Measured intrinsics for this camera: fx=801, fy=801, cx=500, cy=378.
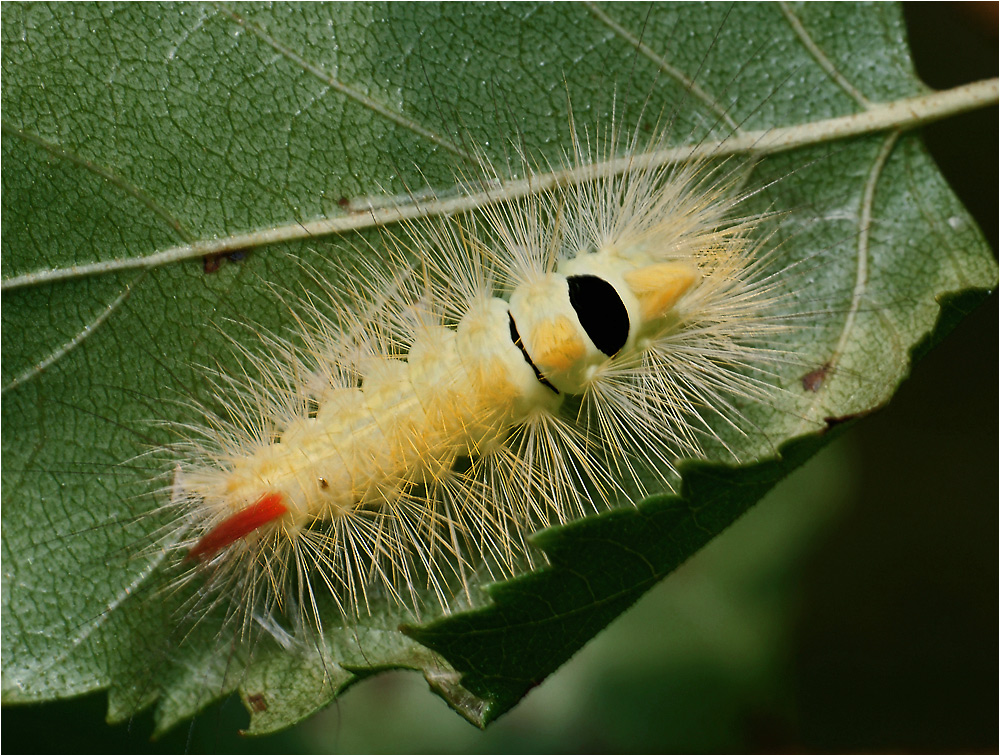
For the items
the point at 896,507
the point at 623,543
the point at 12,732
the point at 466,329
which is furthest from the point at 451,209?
the point at 12,732

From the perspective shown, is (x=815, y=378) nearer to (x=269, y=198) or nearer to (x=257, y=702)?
(x=269, y=198)

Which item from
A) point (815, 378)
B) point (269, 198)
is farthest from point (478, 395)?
point (815, 378)

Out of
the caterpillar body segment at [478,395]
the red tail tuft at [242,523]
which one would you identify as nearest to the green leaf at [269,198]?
the caterpillar body segment at [478,395]

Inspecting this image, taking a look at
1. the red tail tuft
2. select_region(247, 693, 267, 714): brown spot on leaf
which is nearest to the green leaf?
select_region(247, 693, 267, 714): brown spot on leaf

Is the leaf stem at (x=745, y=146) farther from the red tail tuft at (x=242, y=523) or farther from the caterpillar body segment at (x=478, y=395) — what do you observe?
the red tail tuft at (x=242, y=523)

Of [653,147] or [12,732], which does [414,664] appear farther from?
[653,147]

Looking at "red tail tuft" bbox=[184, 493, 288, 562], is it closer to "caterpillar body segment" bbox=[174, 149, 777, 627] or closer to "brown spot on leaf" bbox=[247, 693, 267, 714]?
"caterpillar body segment" bbox=[174, 149, 777, 627]

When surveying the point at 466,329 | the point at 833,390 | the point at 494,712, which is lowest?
the point at 494,712

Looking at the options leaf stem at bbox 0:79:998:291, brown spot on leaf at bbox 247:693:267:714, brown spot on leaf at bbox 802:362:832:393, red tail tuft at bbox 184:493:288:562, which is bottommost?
brown spot on leaf at bbox 247:693:267:714
